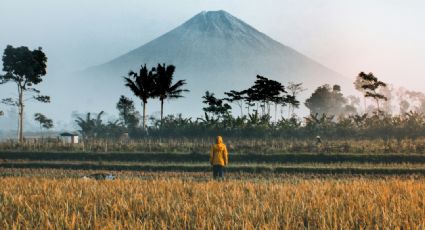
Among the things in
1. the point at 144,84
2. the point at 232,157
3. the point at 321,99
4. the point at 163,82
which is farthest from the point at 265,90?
the point at 321,99

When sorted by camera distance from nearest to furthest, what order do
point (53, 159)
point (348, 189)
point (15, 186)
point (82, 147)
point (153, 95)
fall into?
point (348, 189), point (15, 186), point (53, 159), point (82, 147), point (153, 95)

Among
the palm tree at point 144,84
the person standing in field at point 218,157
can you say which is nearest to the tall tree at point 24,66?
the palm tree at point 144,84

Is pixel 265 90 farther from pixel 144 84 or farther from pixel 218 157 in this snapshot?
pixel 218 157

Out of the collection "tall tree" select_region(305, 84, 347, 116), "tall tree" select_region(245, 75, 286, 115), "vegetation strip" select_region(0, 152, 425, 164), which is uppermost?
"tall tree" select_region(305, 84, 347, 116)

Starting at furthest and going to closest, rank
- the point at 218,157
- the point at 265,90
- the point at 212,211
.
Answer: the point at 265,90, the point at 218,157, the point at 212,211

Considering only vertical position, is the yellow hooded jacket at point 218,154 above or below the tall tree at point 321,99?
below

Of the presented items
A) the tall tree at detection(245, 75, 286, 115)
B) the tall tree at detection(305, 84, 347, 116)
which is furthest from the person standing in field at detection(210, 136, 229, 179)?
the tall tree at detection(305, 84, 347, 116)

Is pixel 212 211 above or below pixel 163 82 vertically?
below

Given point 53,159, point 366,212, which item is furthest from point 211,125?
point 366,212

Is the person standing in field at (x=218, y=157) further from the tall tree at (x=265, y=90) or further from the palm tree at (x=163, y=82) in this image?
the tall tree at (x=265, y=90)

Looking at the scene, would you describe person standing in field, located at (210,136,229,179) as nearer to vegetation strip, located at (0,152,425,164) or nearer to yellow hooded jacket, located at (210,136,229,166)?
yellow hooded jacket, located at (210,136,229,166)

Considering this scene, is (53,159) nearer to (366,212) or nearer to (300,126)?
(300,126)

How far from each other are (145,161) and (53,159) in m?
6.34

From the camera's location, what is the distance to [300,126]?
4481cm
